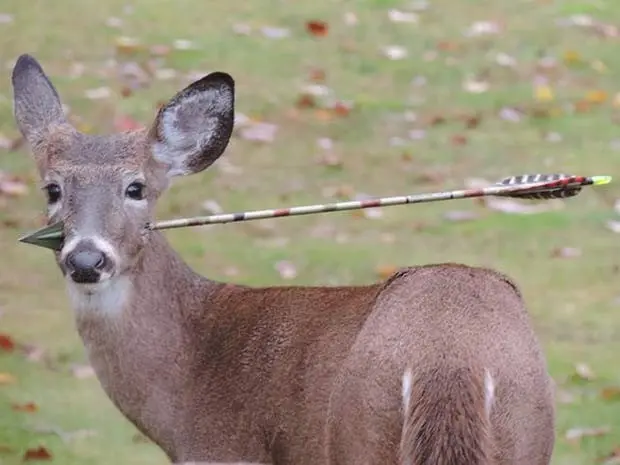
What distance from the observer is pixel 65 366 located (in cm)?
885

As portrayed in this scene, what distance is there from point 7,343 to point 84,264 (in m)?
3.79

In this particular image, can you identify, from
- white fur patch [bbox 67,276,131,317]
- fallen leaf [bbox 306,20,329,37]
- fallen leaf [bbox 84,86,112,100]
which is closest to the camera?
white fur patch [bbox 67,276,131,317]

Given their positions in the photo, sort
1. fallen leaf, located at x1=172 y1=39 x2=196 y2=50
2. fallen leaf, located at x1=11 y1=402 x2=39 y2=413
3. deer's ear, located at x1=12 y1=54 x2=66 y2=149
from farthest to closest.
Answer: fallen leaf, located at x1=172 y1=39 x2=196 y2=50
fallen leaf, located at x1=11 y1=402 x2=39 y2=413
deer's ear, located at x1=12 y1=54 x2=66 y2=149

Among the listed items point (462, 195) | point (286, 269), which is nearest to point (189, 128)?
point (462, 195)

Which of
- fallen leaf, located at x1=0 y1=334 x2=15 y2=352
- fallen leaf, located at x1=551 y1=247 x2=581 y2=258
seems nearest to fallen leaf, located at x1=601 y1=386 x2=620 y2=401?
fallen leaf, located at x1=551 y1=247 x2=581 y2=258

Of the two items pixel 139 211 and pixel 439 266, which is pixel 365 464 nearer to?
pixel 439 266

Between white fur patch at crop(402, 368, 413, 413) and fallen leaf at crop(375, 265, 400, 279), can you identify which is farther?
fallen leaf at crop(375, 265, 400, 279)

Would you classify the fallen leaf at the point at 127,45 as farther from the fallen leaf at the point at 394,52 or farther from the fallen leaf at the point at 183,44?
the fallen leaf at the point at 394,52

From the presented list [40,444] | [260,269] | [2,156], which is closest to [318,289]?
[40,444]

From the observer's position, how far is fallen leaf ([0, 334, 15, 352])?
9.09 meters

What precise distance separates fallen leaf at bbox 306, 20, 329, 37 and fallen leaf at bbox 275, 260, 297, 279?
17.1ft

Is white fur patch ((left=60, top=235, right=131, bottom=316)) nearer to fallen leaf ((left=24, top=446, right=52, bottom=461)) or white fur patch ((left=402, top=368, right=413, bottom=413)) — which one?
white fur patch ((left=402, top=368, right=413, bottom=413))

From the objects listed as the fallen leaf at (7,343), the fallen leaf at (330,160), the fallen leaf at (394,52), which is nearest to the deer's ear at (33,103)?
the fallen leaf at (7,343)

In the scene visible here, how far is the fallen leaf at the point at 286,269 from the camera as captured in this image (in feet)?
33.2
